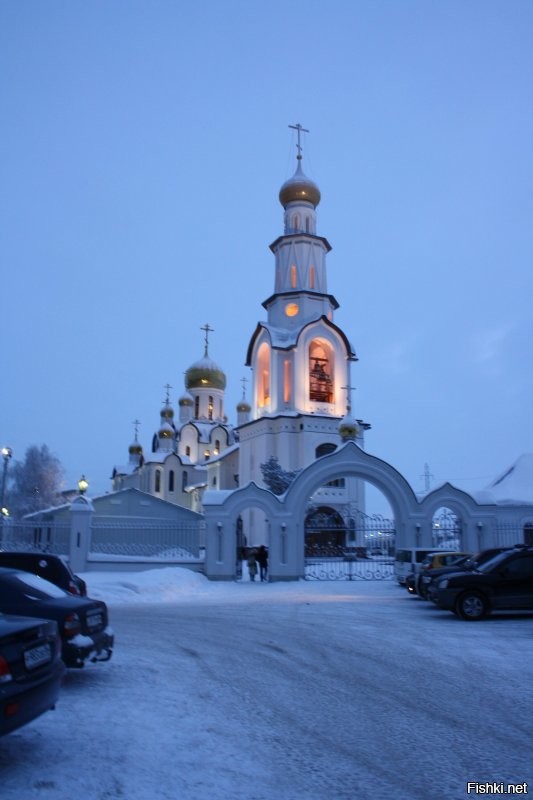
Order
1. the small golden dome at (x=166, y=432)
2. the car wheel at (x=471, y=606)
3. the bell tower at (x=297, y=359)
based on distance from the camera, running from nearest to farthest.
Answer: the car wheel at (x=471, y=606)
the bell tower at (x=297, y=359)
the small golden dome at (x=166, y=432)

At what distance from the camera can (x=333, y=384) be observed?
43781mm

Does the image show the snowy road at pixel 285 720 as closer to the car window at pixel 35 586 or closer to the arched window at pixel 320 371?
the car window at pixel 35 586

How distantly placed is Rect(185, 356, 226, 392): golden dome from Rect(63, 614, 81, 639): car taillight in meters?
63.4

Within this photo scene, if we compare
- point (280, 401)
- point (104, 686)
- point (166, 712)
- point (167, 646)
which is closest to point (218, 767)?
Answer: point (166, 712)

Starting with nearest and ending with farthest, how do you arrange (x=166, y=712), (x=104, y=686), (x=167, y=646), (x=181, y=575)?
(x=166, y=712)
(x=104, y=686)
(x=167, y=646)
(x=181, y=575)

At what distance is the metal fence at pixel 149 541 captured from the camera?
2283 centimetres

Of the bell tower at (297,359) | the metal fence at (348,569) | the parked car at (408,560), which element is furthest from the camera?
the bell tower at (297,359)

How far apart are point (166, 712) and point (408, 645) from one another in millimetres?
4966

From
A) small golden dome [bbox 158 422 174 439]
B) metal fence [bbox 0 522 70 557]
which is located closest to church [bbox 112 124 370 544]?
metal fence [bbox 0 522 70 557]

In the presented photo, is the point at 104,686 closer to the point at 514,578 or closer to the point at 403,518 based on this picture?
the point at 514,578

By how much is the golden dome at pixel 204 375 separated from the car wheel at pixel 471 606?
2306 inches

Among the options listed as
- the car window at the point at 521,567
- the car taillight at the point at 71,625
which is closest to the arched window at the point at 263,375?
the car window at the point at 521,567

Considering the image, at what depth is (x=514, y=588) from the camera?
42.5 ft

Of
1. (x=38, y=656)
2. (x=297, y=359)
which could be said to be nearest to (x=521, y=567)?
(x=38, y=656)
